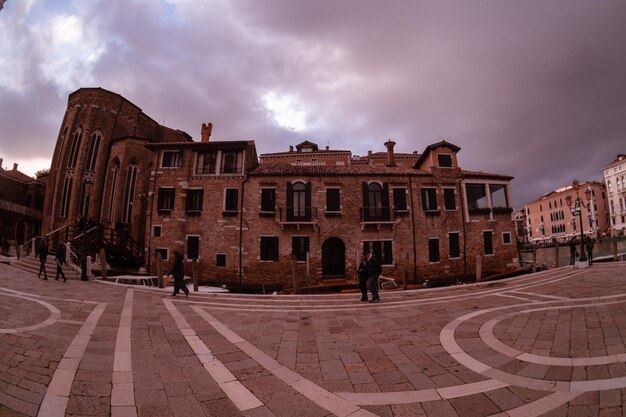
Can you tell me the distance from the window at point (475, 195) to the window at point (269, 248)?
15.1 meters

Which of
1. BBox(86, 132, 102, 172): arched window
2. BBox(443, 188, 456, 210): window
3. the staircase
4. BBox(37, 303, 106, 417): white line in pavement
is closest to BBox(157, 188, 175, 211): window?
the staircase

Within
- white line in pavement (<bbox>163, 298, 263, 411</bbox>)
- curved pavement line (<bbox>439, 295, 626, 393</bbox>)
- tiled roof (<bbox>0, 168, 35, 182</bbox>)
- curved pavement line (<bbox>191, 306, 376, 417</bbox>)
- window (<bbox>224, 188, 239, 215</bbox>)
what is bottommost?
curved pavement line (<bbox>191, 306, 376, 417</bbox>)

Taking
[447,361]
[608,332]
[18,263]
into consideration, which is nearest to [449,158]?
[608,332]

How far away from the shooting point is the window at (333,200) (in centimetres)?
2134

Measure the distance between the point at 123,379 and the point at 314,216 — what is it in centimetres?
1735

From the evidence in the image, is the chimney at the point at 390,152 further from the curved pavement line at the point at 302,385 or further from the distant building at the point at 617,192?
the distant building at the point at 617,192

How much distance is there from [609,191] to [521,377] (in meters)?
77.7

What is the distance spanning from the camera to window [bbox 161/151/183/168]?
21.8m

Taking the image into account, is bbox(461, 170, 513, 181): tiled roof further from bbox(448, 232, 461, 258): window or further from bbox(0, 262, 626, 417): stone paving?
bbox(0, 262, 626, 417): stone paving

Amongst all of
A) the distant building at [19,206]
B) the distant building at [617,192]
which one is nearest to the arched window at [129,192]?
the distant building at [19,206]

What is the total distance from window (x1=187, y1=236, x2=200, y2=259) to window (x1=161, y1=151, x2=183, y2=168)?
571 centimetres

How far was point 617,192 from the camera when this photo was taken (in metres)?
55.1

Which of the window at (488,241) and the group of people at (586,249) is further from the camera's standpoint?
the window at (488,241)

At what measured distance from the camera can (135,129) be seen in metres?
29.4
